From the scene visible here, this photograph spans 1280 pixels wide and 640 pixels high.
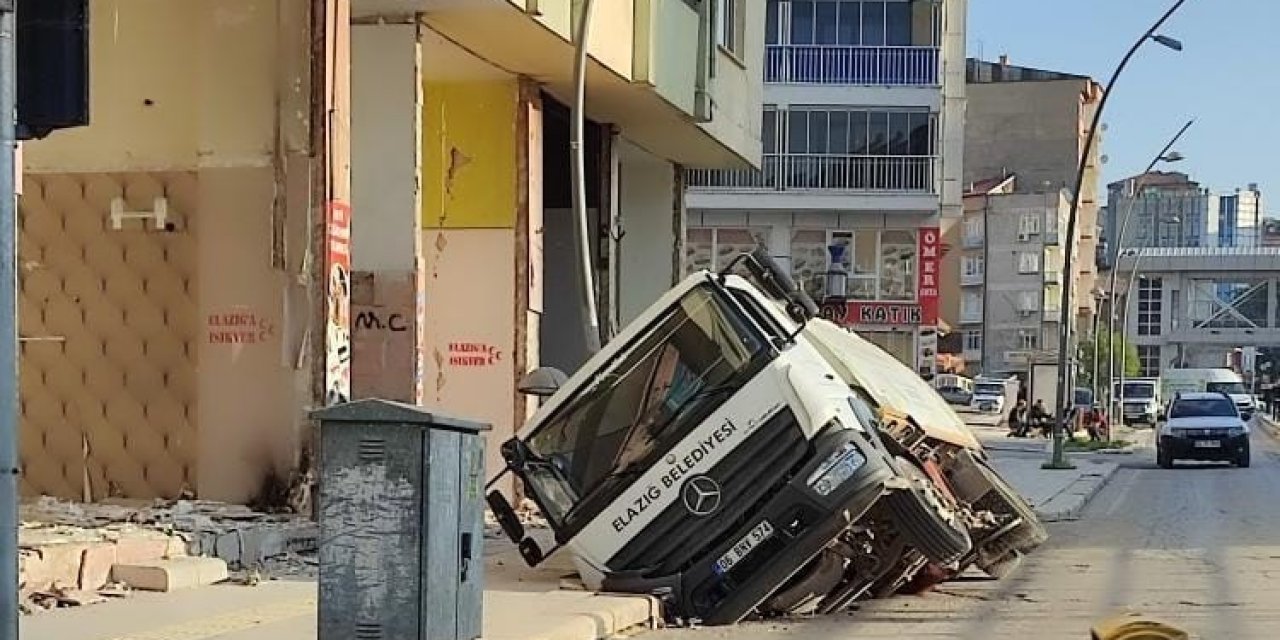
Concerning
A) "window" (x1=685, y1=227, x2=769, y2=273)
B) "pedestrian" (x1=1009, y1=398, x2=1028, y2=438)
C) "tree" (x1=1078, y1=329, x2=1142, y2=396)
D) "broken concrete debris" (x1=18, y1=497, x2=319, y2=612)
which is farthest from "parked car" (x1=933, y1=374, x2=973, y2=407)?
"broken concrete debris" (x1=18, y1=497, x2=319, y2=612)

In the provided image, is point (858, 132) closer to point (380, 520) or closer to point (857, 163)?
point (857, 163)

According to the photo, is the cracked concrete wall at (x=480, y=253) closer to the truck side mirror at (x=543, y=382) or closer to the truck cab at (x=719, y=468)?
the truck side mirror at (x=543, y=382)

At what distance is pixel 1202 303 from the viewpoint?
114188 millimetres

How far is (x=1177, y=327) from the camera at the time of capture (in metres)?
114

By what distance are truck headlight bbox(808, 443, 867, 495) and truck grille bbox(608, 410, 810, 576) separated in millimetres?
148

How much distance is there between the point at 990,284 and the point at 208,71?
89.3m

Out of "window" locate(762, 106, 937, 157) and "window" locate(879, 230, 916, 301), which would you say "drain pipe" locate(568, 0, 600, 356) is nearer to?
"window" locate(762, 106, 937, 157)

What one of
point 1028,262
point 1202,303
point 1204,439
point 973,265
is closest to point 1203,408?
point 1204,439

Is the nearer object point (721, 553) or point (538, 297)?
point (721, 553)

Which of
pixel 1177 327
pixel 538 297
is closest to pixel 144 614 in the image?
pixel 538 297

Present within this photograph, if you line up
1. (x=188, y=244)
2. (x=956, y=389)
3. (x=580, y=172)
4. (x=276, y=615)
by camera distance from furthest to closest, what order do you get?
(x=956, y=389) → (x=580, y=172) → (x=188, y=244) → (x=276, y=615)

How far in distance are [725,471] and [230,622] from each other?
10.2 ft

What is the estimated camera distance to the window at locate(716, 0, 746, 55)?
23.4 m

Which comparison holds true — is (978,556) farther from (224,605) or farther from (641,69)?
(641,69)
